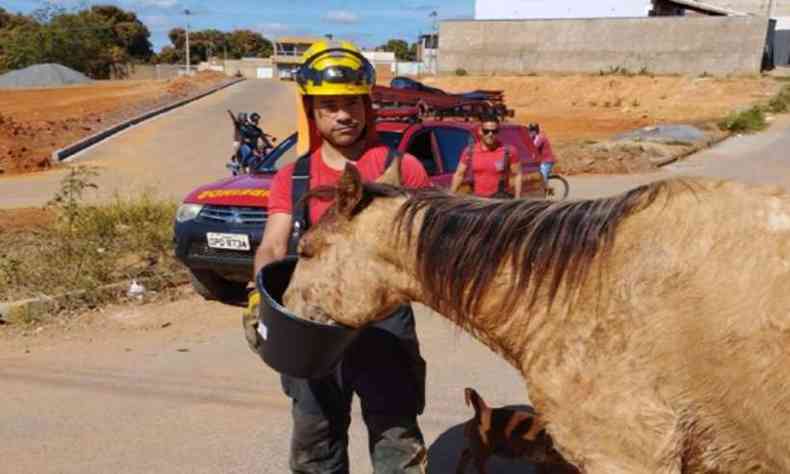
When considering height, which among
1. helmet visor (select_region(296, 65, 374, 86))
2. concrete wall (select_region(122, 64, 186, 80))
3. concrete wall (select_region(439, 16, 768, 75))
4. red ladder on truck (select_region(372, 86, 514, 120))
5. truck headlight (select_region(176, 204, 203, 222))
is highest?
concrete wall (select_region(439, 16, 768, 75))

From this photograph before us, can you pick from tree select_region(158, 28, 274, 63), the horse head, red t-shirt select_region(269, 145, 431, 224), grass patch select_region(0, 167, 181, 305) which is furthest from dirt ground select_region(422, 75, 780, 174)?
tree select_region(158, 28, 274, 63)

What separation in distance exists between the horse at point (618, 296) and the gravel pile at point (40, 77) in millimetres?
58629

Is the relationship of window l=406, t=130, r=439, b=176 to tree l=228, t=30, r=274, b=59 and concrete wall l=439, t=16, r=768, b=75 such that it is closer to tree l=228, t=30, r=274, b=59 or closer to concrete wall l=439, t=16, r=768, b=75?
concrete wall l=439, t=16, r=768, b=75

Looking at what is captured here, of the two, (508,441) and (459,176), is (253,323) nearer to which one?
(508,441)

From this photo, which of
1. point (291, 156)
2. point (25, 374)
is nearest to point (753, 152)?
point (291, 156)

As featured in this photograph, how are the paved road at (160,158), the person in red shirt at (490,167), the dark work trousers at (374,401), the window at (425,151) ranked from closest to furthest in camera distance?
the dark work trousers at (374,401), the person in red shirt at (490,167), the window at (425,151), the paved road at (160,158)

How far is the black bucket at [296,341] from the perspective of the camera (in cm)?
249

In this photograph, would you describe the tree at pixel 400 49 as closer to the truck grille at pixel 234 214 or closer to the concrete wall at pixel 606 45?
the concrete wall at pixel 606 45

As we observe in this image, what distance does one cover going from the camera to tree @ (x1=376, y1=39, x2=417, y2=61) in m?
130

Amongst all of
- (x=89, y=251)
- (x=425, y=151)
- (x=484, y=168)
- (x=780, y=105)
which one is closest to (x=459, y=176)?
(x=484, y=168)

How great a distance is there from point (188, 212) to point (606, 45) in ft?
189

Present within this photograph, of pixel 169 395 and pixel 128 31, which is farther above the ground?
pixel 128 31

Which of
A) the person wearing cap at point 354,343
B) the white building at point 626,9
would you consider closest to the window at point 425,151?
the person wearing cap at point 354,343

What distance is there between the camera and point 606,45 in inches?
2303
